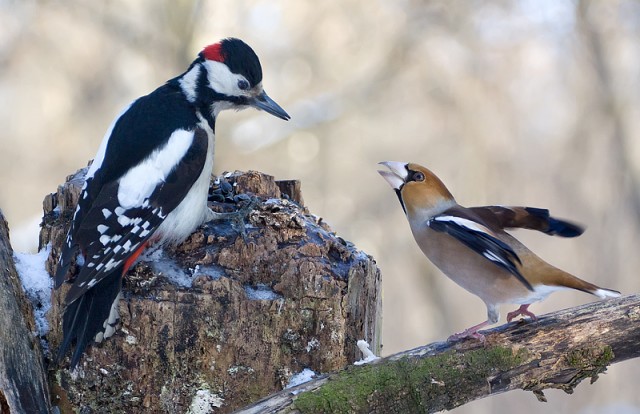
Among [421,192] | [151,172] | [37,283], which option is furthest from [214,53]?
[37,283]

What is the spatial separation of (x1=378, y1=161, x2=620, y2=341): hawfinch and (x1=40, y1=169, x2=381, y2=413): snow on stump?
19.7 inches

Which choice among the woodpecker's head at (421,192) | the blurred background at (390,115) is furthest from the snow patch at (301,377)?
the blurred background at (390,115)

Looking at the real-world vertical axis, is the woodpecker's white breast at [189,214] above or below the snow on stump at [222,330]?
above

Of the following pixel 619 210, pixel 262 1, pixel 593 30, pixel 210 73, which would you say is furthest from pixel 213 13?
pixel 210 73

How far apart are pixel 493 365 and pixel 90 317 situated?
1.35 m

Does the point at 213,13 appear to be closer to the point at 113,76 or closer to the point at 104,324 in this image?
the point at 113,76

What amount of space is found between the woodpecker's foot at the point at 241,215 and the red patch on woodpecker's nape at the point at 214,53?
2.29ft

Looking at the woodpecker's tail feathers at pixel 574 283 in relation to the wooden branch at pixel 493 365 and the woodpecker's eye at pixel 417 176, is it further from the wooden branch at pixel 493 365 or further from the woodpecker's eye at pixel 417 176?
the woodpecker's eye at pixel 417 176

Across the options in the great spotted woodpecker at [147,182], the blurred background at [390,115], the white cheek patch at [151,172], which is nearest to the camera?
the great spotted woodpecker at [147,182]

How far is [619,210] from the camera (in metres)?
8.36

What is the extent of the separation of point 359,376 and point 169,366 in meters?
0.65

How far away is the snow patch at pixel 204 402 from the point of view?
2.65m

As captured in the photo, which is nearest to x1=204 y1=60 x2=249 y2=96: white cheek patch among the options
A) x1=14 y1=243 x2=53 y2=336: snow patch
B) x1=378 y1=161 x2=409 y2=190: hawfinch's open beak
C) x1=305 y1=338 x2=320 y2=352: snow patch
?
x1=378 y1=161 x2=409 y2=190: hawfinch's open beak

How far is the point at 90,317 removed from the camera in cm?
262
